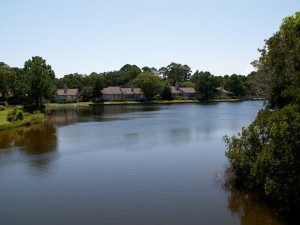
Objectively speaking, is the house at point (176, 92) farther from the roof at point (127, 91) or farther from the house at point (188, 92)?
the roof at point (127, 91)

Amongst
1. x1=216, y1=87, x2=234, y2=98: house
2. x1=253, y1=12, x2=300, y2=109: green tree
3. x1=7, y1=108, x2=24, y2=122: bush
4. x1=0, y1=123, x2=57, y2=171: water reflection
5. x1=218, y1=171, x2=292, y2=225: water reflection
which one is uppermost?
x1=253, y1=12, x2=300, y2=109: green tree

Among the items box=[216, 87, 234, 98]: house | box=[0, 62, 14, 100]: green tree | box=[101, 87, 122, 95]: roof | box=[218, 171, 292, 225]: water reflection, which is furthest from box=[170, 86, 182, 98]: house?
box=[218, 171, 292, 225]: water reflection

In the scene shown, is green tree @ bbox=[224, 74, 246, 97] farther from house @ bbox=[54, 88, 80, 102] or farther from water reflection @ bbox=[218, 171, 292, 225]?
water reflection @ bbox=[218, 171, 292, 225]

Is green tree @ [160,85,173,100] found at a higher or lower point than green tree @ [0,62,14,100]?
lower

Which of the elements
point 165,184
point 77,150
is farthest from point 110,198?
point 77,150

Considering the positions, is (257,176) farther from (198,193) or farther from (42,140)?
(42,140)

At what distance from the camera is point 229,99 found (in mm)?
150250

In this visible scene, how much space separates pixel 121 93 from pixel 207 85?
34917 mm

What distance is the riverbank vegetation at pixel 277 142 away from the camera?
1641cm

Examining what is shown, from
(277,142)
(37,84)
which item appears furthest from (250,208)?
(37,84)

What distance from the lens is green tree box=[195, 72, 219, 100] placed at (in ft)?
474

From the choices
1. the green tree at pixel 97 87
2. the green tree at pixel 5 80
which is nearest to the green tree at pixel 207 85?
the green tree at pixel 97 87

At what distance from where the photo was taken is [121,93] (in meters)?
144

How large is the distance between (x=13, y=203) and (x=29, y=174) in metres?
6.20
